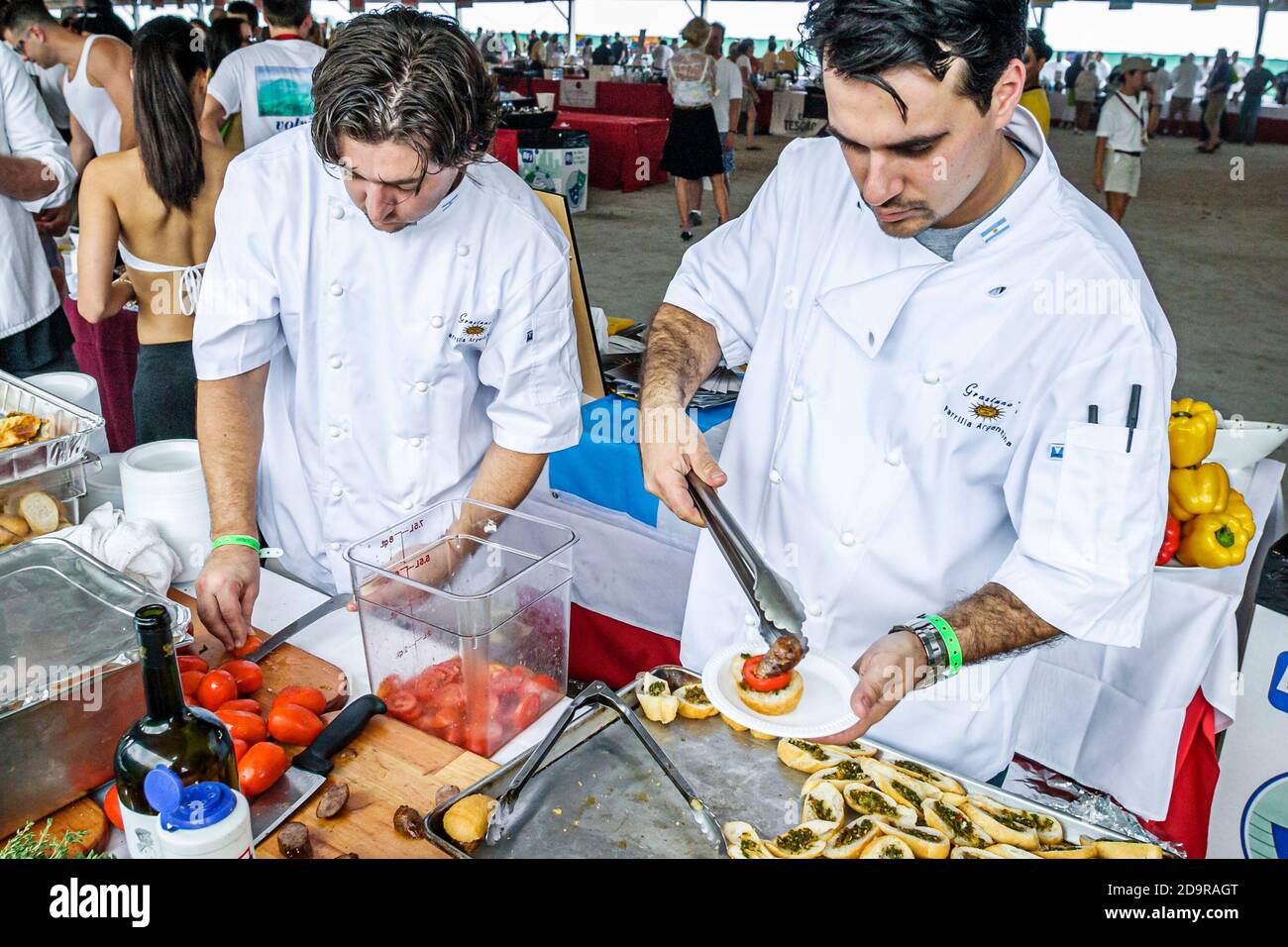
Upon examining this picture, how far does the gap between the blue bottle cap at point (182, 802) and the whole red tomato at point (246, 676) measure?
64 centimetres

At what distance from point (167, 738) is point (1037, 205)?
1.42 meters

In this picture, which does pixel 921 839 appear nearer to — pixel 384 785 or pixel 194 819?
pixel 384 785

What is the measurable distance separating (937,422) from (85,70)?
4.45 meters

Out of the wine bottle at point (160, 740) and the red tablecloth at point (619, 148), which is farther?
the red tablecloth at point (619, 148)

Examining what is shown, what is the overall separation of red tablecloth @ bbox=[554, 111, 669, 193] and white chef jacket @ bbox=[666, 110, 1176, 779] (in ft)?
35.3

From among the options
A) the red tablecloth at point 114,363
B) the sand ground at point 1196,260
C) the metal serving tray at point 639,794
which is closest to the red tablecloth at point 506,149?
the sand ground at point 1196,260

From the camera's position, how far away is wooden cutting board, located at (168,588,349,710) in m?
1.54

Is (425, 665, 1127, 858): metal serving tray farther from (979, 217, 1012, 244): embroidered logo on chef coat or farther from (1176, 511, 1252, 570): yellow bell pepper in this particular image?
(1176, 511, 1252, 570): yellow bell pepper

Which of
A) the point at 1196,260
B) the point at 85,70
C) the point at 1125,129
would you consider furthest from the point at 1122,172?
the point at 85,70

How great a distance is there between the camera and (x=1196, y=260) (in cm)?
950

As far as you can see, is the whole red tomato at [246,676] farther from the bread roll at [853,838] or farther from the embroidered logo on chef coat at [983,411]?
the embroidered logo on chef coat at [983,411]

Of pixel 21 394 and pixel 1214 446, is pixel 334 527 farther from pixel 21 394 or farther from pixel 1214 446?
pixel 1214 446

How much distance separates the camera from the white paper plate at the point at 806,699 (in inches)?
52.1
